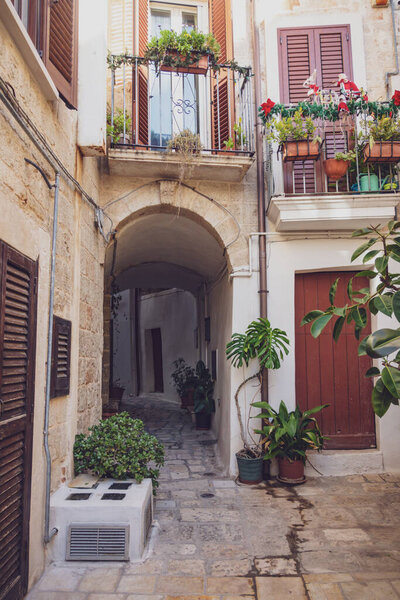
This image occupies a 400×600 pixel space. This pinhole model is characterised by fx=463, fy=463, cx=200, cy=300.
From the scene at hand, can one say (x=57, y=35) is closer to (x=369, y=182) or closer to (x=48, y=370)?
(x=48, y=370)

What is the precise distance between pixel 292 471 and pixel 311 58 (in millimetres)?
5093

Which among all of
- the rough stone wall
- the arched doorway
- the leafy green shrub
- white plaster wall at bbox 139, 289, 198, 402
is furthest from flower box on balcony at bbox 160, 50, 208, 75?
white plaster wall at bbox 139, 289, 198, 402

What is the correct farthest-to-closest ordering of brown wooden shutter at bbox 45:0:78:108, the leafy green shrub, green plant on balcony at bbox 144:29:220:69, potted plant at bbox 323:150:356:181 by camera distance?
1. green plant on balcony at bbox 144:29:220:69
2. potted plant at bbox 323:150:356:181
3. the leafy green shrub
4. brown wooden shutter at bbox 45:0:78:108

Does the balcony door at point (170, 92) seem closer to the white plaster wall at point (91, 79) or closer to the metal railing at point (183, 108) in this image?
the metal railing at point (183, 108)

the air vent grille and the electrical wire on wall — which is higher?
the electrical wire on wall

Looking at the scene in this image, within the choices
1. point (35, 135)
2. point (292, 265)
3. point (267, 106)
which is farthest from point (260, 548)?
point (267, 106)

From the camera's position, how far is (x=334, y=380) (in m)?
5.63

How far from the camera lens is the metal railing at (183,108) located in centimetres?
554

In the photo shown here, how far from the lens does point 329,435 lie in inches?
217

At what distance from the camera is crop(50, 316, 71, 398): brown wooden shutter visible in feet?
11.7

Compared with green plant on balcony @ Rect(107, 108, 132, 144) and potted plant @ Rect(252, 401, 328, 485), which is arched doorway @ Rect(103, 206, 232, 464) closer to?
potted plant @ Rect(252, 401, 328, 485)

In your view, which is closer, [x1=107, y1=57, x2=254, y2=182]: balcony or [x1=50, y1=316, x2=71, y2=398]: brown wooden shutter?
[x1=50, y1=316, x2=71, y2=398]: brown wooden shutter

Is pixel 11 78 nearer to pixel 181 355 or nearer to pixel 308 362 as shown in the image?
pixel 308 362

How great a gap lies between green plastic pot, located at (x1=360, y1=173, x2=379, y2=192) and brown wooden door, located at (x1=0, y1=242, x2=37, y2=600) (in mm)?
3950
